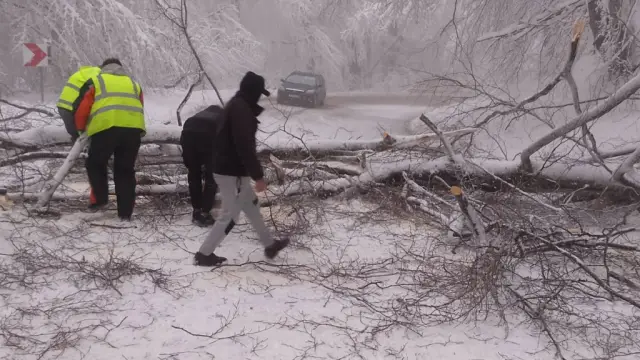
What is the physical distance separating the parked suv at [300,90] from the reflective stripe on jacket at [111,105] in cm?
1286

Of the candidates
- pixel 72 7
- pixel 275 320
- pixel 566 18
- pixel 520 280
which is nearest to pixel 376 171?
pixel 520 280

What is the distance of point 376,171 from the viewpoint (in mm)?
5234

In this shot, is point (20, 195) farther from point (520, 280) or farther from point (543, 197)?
point (543, 197)

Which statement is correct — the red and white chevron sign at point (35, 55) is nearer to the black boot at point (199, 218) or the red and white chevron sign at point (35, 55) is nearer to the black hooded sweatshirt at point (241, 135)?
the black boot at point (199, 218)

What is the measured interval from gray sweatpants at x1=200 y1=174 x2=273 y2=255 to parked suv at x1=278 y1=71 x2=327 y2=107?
13623 mm

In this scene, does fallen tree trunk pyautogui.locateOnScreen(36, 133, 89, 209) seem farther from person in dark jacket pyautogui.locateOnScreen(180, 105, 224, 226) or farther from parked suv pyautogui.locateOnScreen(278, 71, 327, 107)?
parked suv pyautogui.locateOnScreen(278, 71, 327, 107)

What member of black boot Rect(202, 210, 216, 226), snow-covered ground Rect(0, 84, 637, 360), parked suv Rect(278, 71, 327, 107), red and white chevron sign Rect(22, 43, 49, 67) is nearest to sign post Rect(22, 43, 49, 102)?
red and white chevron sign Rect(22, 43, 49, 67)

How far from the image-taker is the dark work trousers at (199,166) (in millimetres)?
4215

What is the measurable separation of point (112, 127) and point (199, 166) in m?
0.77

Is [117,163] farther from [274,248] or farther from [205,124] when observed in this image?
[274,248]

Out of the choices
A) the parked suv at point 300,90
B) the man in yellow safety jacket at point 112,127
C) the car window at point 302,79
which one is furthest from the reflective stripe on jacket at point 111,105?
the car window at point 302,79

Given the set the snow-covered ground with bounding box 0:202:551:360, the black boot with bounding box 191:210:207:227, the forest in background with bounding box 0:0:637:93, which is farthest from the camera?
the forest in background with bounding box 0:0:637:93

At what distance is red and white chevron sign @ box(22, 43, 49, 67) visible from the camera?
34.3 feet

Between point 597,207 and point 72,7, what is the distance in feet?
41.9
